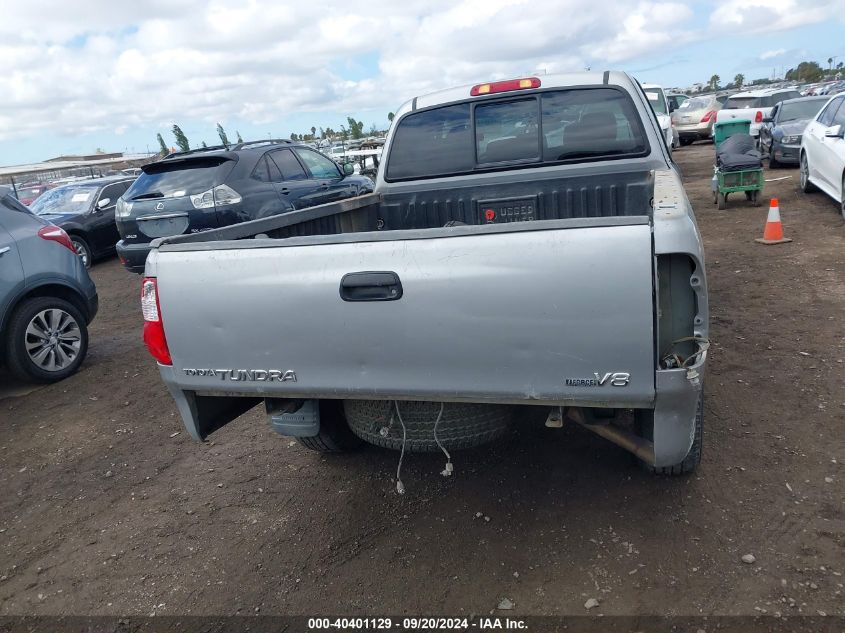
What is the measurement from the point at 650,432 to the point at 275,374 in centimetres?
162

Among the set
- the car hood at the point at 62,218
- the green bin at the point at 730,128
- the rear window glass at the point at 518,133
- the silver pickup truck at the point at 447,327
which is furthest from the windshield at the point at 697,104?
the silver pickup truck at the point at 447,327

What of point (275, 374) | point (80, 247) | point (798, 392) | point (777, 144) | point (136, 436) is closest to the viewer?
point (275, 374)

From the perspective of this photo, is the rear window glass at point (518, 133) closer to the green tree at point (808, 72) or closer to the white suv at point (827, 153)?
the white suv at point (827, 153)

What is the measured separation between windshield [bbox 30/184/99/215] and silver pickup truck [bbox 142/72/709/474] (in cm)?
1050

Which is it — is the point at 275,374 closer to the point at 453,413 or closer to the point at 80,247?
the point at 453,413

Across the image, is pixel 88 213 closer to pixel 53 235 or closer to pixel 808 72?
pixel 53 235

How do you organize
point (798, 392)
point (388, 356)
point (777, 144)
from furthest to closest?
1. point (777, 144)
2. point (798, 392)
3. point (388, 356)

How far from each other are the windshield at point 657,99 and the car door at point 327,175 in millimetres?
11223

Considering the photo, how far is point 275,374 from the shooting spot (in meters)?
2.86

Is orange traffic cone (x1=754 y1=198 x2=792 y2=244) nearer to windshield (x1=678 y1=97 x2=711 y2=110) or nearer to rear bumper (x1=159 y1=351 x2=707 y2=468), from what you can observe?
rear bumper (x1=159 y1=351 x2=707 y2=468)

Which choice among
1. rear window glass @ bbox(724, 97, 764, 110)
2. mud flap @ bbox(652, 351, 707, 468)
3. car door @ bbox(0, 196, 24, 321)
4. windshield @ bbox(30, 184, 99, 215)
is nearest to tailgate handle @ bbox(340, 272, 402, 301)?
mud flap @ bbox(652, 351, 707, 468)

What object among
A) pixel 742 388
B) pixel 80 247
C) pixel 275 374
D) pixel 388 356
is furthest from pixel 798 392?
pixel 80 247

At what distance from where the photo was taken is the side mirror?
910cm

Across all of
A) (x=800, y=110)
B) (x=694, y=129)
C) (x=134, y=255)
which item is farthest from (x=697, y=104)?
(x=134, y=255)
